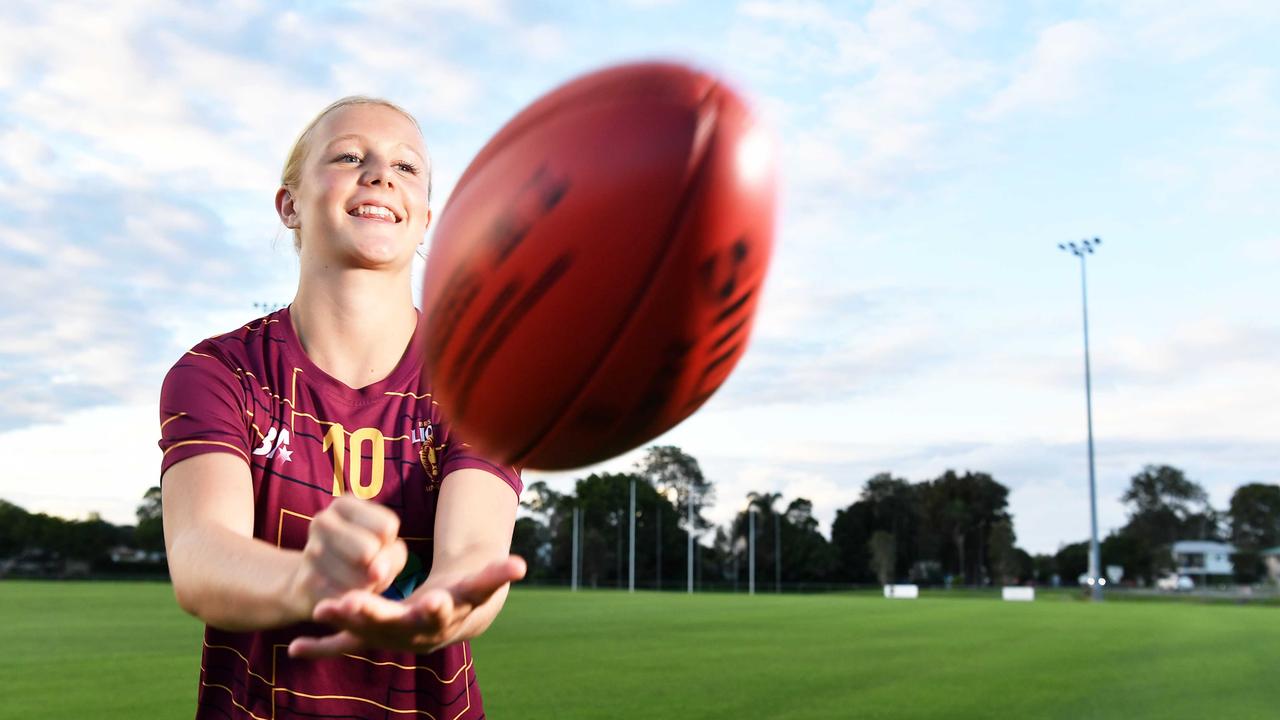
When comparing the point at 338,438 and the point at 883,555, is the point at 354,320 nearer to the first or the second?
the point at 338,438

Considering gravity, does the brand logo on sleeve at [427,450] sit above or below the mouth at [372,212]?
below

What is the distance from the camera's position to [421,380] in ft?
9.41

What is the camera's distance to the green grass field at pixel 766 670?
8.77 meters

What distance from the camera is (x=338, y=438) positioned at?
8.86 ft

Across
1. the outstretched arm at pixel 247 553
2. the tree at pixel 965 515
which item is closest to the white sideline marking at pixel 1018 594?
the tree at pixel 965 515

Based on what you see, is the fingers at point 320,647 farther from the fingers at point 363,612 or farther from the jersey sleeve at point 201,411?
the jersey sleeve at point 201,411

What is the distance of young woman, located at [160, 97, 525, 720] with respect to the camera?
2.49 meters

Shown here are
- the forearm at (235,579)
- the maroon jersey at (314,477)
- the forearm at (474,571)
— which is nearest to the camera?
the forearm at (235,579)

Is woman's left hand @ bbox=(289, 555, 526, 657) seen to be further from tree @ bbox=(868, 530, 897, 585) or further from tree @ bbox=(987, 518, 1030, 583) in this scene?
tree @ bbox=(987, 518, 1030, 583)

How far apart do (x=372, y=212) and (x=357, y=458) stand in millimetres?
605

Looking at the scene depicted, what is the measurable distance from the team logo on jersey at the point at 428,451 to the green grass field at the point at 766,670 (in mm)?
5729

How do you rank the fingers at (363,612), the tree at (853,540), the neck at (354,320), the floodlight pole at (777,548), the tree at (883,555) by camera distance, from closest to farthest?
the fingers at (363,612), the neck at (354,320), the floodlight pole at (777,548), the tree at (883,555), the tree at (853,540)

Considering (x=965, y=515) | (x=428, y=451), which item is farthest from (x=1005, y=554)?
(x=428, y=451)

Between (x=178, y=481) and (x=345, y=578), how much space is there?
0.78 m
